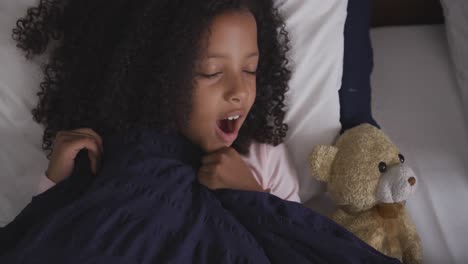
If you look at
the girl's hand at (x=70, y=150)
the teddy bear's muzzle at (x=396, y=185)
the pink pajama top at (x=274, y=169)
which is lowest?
the teddy bear's muzzle at (x=396, y=185)

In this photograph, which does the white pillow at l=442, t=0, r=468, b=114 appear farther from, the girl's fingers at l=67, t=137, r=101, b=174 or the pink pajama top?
the girl's fingers at l=67, t=137, r=101, b=174

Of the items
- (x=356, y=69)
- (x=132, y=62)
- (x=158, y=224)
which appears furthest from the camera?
(x=356, y=69)

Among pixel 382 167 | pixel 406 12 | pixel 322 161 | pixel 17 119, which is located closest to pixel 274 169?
pixel 322 161

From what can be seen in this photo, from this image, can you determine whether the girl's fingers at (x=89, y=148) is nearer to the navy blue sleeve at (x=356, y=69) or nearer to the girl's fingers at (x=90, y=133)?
the girl's fingers at (x=90, y=133)

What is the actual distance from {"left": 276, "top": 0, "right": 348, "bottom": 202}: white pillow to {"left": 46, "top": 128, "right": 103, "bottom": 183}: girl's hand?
388 millimetres

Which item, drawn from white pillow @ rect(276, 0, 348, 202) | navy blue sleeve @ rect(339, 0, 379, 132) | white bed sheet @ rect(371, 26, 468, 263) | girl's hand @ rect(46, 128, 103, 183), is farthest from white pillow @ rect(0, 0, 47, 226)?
white bed sheet @ rect(371, 26, 468, 263)

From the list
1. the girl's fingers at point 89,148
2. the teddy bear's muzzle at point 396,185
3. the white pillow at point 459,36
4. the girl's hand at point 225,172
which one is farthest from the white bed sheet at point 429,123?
the girl's fingers at point 89,148

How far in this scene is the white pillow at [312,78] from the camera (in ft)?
3.48

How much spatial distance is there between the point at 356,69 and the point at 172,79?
1.52 feet

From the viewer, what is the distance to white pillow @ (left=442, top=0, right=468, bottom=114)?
120cm

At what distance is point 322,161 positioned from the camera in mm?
964

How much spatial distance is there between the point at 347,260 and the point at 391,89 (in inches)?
23.3

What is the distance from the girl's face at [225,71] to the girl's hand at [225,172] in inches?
2.1

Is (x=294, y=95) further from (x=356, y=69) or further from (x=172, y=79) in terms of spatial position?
(x=172, y=79)
